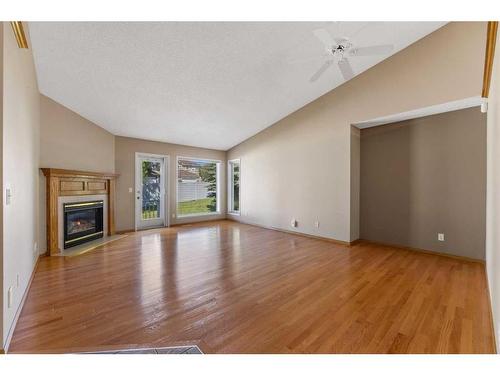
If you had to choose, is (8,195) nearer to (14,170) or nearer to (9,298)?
(14,170)

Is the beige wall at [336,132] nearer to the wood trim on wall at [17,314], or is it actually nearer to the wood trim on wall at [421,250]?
the wood trim on wall at [421,250]

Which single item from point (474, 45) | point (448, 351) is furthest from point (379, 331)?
point (474, 45)

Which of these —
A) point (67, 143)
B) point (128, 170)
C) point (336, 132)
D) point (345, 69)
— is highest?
point (345, 69)

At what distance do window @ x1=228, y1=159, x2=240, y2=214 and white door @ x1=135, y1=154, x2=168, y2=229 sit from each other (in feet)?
7.04

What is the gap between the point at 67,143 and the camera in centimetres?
429

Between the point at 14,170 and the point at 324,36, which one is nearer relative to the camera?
the point at 14,170

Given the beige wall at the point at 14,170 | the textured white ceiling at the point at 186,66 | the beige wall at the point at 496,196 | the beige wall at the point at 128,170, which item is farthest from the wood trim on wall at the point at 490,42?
the beige wall at the point at 128,170

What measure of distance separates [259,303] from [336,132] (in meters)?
3.60

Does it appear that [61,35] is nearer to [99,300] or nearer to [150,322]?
[99,300]

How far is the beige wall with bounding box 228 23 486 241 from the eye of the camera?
3213 mm

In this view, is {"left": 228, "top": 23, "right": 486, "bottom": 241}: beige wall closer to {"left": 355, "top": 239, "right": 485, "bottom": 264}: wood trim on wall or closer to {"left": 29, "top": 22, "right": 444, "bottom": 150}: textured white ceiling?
{"left": 29, "top": 22, "right": 444, "bottom": 150}: textured white ceiling

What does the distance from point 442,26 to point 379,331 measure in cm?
408

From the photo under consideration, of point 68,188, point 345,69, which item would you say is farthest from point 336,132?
point 68,188

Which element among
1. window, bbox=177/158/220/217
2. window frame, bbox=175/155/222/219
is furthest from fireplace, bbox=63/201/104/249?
window, bbox=177/158/220/217
